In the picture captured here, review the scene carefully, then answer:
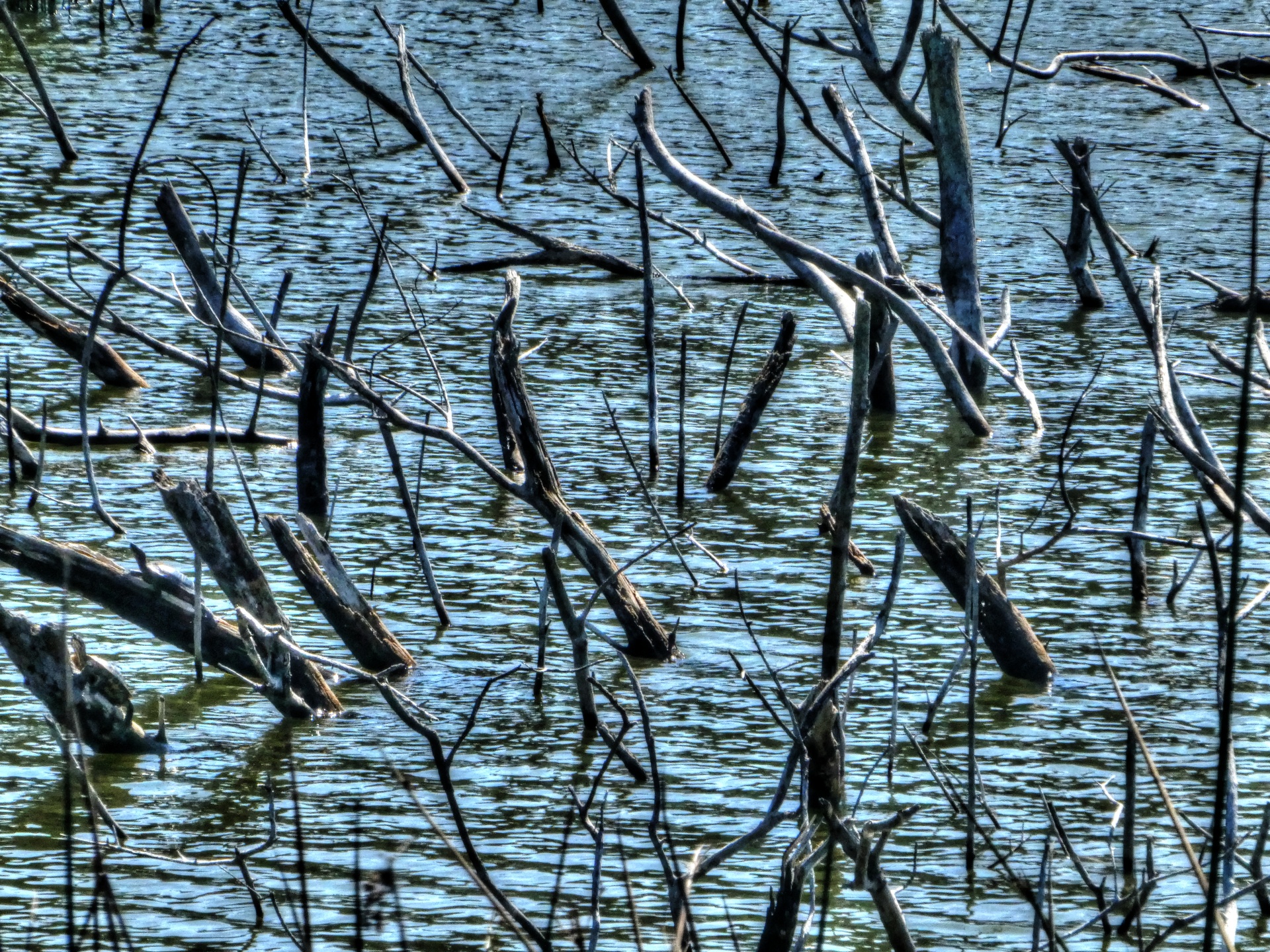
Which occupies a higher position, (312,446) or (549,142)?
(312,446)

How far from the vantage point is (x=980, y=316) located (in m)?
10.9

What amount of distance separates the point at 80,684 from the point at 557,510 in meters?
1.79

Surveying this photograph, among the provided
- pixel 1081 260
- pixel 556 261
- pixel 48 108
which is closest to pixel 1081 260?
pixel 1081 260

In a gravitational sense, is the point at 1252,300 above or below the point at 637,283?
above

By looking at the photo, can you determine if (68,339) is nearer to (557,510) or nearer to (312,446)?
(312,446)

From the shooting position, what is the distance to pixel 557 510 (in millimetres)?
7238

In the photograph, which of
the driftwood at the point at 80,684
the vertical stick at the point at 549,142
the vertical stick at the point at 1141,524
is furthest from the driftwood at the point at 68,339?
the vertical stick at the point at 549,142

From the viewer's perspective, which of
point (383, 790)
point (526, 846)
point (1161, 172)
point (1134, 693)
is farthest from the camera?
point (1161, 172)

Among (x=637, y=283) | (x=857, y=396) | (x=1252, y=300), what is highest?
(x=1252, y=300)

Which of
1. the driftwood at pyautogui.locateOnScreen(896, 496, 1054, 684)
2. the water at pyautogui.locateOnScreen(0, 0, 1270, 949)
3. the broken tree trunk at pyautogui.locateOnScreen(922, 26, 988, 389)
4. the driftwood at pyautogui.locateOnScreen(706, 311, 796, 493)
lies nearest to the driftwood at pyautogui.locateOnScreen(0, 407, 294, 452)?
the water at pyautogui.locateOnScreen(0, 0, 1270, 949)

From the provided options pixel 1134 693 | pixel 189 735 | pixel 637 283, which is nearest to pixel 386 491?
pixel 189 735

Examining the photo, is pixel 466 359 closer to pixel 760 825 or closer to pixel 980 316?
pixel 980 316

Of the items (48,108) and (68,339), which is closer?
(68,339)

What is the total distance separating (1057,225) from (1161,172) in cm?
200
